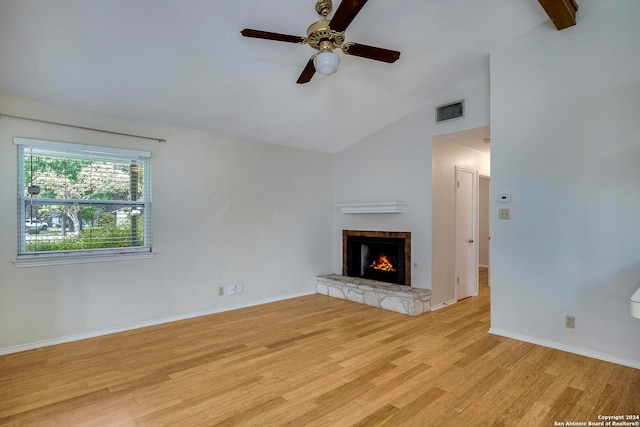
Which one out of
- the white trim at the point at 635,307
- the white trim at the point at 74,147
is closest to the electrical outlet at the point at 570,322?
the white trim at the point at 635,307

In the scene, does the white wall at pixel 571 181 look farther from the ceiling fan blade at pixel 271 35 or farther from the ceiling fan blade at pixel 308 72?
the ceiling fan blade at pixel 271 35

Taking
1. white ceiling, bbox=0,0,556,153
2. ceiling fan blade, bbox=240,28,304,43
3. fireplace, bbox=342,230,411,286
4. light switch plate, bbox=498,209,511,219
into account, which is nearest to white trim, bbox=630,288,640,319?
light switch plate, bbox=498,209,511,219

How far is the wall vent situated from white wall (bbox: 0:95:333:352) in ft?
6.70

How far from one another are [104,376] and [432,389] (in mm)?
2581

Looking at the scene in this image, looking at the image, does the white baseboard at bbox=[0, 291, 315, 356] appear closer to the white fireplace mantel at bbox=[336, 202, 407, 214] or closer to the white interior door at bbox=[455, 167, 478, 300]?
the white fireplace mantel at bbox=[336, 202, 407, 214]

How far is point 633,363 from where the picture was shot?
289 cm

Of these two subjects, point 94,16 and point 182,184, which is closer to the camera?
point 94,16

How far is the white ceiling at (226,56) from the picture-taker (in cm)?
265

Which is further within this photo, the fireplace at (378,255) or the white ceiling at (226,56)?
the fireplace at (378,255)

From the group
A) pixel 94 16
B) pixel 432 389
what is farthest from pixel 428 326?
pixel 94 16

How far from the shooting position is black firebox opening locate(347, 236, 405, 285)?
5.04m

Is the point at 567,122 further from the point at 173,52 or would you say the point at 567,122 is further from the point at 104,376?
the point at 104,376

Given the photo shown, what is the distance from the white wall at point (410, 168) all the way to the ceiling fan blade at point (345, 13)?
2564 millimetres

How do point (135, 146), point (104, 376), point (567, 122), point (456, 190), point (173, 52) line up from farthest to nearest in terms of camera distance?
point (456, 190) < point (135, 146) < point (567, 122) < point (173, 52) < point (104, 376)
